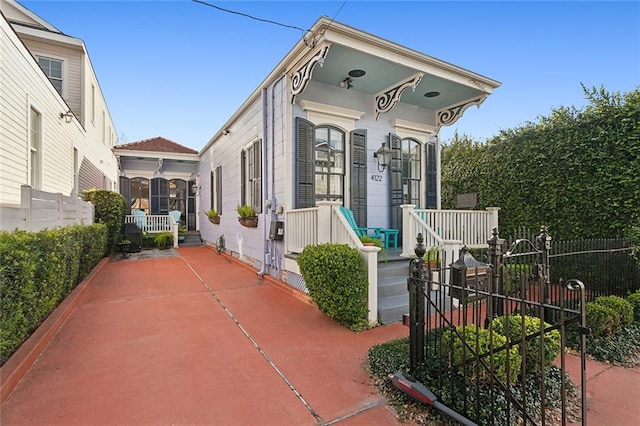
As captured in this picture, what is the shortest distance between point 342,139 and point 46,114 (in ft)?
21.7

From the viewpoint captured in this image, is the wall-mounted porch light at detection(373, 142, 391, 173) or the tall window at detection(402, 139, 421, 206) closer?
the wall-mounted porch light at detection(373, 142, 391, 173)

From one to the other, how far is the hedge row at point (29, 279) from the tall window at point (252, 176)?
3517 mm

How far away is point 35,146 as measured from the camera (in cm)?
644

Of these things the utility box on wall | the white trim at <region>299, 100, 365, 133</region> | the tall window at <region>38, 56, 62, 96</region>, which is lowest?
the utility box on wall

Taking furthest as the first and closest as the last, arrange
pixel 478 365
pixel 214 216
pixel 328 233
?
pixel 214 216 → pixel 328 233 → pixel 478 365

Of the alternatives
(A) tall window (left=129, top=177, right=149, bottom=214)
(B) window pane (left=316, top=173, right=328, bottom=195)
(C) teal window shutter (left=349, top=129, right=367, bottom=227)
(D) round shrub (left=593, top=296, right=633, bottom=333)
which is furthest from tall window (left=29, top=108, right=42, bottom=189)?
(D) round shrub (left=593, top=296, right=633, bottom=333)

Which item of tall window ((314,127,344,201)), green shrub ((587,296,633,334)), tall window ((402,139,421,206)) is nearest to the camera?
green shrub ((587,296,633,334))

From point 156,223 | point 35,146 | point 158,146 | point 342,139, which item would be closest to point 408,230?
point 342,139

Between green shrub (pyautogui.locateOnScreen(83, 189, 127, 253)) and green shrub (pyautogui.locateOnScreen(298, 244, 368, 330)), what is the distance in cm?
860

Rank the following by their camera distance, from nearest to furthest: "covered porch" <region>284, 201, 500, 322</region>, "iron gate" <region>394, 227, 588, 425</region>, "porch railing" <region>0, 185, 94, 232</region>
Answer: "iron gate" <region>394, 227, 588, 425</region>, "porch railing" <region>0, 185, 94, 232</region>, "covered porch" <region>284, 201, 500, 322</region>

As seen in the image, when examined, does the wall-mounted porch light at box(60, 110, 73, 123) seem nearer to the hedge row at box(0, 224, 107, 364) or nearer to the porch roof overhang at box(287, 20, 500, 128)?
the hedge row at box(0, 224, 107, 364)

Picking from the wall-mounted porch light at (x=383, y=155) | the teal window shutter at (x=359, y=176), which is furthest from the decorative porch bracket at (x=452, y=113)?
the teal window shutter at (x=359, y=176)

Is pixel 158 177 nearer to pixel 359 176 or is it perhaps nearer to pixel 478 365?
pixel 359 176

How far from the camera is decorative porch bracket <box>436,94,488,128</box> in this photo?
6785 millimetres
